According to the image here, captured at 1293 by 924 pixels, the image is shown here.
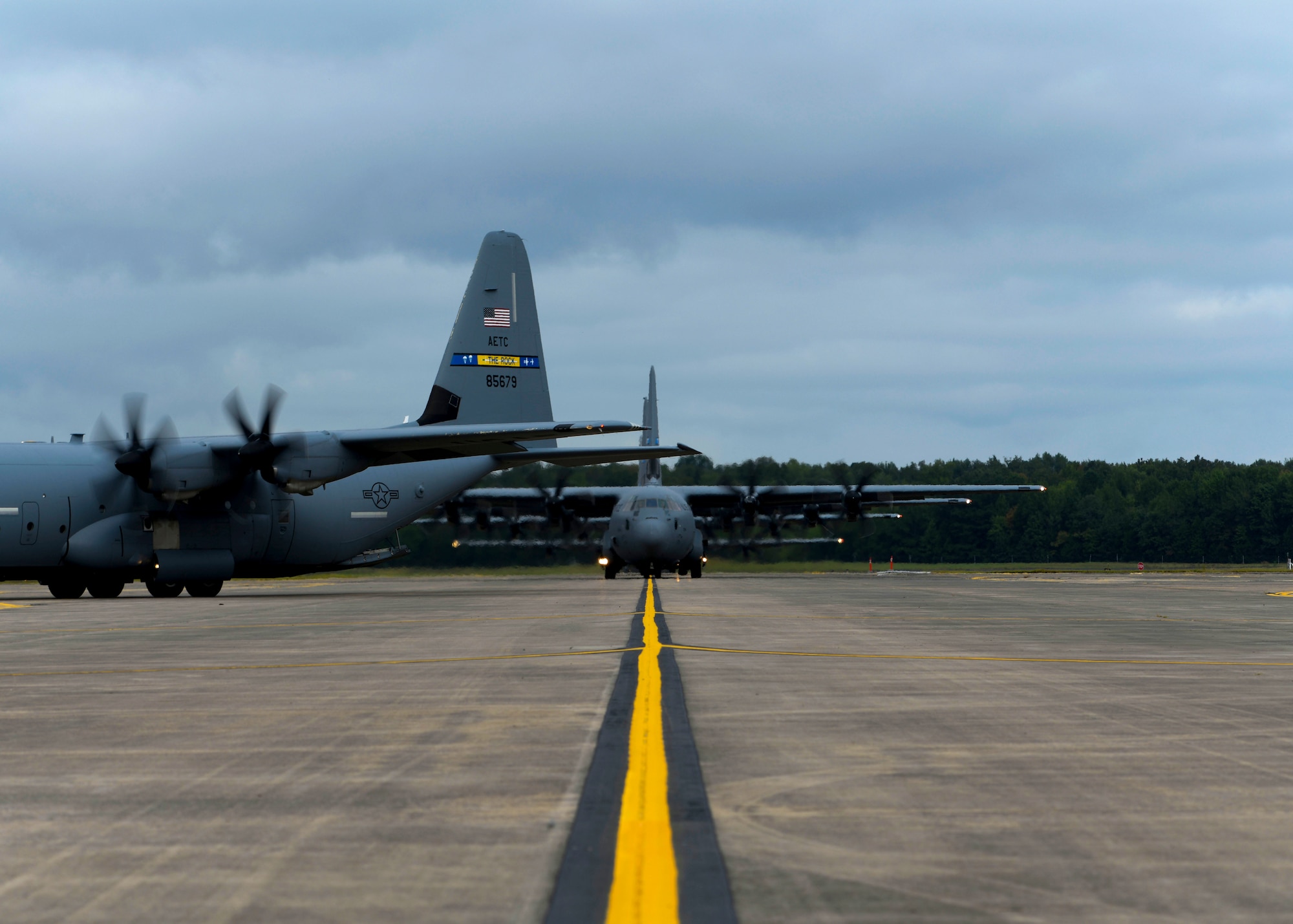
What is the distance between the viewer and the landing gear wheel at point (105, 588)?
3195 centimetres

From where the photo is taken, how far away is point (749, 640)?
50.0 ft

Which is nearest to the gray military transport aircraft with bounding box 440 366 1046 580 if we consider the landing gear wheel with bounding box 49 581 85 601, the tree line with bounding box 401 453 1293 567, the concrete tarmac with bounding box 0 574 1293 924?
the landing gear wheel with bounding box 49 581 85 601

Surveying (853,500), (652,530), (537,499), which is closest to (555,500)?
(537,499)

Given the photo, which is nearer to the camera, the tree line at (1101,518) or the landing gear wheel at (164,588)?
the landing gear wheel at (164,588)

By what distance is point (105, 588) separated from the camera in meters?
32.2

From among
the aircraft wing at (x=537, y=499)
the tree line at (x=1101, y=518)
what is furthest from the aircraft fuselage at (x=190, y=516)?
the tree line at (x=1101, y=518)

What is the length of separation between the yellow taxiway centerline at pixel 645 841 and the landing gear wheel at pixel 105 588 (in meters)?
27.5

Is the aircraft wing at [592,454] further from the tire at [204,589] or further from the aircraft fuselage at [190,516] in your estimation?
the tire at [204,589]

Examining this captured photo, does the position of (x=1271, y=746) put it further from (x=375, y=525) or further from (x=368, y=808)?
(x=375, y=525)

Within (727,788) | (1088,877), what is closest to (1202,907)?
(1088,877)

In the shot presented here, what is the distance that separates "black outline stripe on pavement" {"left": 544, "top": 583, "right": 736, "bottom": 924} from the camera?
3.98m

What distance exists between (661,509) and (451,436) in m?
12.8

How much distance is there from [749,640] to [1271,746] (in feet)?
27.6

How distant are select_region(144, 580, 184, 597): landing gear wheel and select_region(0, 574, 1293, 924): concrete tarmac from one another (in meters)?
17.3
